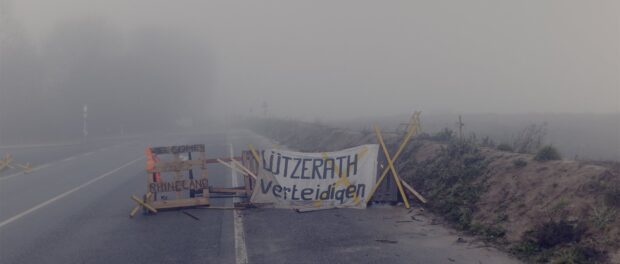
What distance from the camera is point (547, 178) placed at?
9.52 m

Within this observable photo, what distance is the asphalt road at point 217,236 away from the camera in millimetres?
7797

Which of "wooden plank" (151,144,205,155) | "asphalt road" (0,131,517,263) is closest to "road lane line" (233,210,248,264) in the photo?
"asphalt road" (0,131,517,263)

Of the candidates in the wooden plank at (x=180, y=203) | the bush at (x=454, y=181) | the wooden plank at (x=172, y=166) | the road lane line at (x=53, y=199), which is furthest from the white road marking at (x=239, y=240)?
the road lane line at (x=53, y=199)

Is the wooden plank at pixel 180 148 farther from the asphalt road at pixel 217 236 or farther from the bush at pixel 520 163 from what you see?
the bush at pixel 520 163

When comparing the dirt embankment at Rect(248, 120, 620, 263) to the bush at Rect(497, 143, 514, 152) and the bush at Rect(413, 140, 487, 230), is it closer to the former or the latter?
the bush at Rect(413, 140, 487, 230)

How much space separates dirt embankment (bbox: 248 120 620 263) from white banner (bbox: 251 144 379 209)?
4.34 ft

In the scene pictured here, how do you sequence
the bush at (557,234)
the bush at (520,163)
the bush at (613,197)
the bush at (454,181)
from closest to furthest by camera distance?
the bush at (557,234) < the bush at (613,197) < the bush at (454,181) < the bush at (520,163)

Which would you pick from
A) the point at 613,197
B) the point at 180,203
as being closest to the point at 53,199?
the point at 180,203

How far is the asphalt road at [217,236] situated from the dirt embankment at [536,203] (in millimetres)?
568

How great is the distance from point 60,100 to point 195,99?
118 feet

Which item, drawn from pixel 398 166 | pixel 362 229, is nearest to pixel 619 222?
pixel 362 229

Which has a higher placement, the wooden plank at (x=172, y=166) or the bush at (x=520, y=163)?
the bush at (x=520, y=163)

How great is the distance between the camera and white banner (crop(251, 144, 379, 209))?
11.9 meters

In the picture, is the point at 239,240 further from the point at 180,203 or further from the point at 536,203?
the point at 536,203
